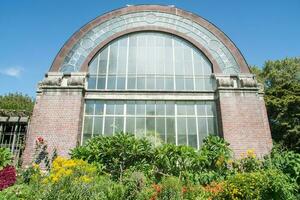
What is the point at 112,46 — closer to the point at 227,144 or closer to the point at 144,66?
the point at 144,66

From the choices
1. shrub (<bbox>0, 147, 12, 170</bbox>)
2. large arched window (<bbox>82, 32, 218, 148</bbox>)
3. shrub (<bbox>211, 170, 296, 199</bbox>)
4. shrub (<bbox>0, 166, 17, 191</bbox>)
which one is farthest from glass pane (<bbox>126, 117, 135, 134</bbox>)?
shrub (<bbox>211, 170, 296, 199</bbox>)

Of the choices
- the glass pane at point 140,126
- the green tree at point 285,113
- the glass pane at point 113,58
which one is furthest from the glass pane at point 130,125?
the green tree at point 285,113

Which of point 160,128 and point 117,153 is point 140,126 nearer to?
point 160,128

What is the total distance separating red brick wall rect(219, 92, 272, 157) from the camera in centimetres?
1334

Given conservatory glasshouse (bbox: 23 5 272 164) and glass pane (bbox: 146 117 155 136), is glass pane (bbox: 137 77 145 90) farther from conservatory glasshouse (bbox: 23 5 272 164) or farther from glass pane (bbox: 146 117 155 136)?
glass pane (bbox: 146 117 155 136)

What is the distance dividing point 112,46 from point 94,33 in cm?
133

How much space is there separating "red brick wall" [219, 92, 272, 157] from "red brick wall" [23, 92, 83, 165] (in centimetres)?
726

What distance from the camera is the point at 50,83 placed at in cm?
1437

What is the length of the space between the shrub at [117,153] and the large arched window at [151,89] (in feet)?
5.47

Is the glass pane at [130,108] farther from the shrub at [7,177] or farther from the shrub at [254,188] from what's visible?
the shrub at [254,188]

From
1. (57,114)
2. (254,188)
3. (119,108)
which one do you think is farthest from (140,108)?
(254,188)

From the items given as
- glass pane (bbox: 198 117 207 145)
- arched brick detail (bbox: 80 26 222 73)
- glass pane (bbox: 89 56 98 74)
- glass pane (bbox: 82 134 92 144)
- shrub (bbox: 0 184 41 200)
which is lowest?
shrub (bbox: 0 184 41 200)

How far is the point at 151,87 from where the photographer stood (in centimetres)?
1509

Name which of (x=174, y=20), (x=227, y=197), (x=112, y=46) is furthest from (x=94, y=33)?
(x=227, y=197)
